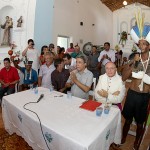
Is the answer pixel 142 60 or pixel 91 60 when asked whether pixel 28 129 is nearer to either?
pixel 142 60

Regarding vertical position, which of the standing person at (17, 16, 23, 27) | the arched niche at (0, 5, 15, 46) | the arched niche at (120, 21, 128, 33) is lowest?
the standing person at (17, 16, 23, 27)

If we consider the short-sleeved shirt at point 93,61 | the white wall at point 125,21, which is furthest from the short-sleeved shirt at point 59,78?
the white wall at point 125,21

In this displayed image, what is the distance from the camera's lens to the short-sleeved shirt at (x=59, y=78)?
320cm

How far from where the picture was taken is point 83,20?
7566 mm


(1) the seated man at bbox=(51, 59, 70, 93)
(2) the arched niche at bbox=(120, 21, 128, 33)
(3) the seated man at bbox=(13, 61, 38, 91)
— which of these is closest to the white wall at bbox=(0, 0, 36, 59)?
(3) the seated man at bbox=(13, 61, 38, 91)

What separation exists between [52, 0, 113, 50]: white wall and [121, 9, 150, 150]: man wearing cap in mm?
3942

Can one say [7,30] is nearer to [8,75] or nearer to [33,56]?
[33,56]

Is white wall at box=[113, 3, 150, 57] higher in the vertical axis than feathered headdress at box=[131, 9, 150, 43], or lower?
higher

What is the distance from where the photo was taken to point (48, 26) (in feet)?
17.1

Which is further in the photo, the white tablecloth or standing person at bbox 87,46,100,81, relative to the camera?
standing person at bbox 87,46,100,81

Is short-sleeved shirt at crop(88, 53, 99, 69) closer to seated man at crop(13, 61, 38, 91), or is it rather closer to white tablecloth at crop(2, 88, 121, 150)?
seated man at crop(13, 61, 38, 91)

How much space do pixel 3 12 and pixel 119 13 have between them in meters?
6.60

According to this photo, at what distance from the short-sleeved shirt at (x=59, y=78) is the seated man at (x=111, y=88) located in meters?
0.89

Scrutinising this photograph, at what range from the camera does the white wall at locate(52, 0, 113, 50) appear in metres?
6.11
